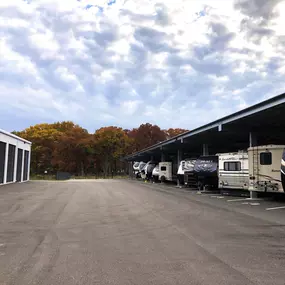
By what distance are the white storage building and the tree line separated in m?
20.4

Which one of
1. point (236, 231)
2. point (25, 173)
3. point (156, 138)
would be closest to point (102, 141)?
point (156, 138)

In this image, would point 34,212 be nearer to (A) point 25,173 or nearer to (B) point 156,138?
(A) point 25,173

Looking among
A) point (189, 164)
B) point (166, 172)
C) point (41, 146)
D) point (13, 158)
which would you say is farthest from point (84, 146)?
point (189, 164)

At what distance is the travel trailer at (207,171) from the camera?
68.1 feet

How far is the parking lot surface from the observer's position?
488 centimetres

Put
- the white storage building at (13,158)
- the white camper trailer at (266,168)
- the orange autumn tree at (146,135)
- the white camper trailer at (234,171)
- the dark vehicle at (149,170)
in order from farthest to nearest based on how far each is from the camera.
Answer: the orange autumn tree at (146,135), the dark vehicle at (149,170), the white storage building at (13,158), the white camper trailer at (234,171), the white camper trailer at (266,168)

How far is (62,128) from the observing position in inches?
3063

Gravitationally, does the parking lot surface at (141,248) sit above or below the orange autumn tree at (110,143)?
below

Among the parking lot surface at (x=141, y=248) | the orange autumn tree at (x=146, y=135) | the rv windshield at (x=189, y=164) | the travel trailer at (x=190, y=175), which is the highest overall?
the orange autumn tree at (x=146, y=135)

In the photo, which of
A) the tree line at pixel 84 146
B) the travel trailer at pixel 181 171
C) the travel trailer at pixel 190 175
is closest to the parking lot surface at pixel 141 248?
the travel trailer at pixel 190 175

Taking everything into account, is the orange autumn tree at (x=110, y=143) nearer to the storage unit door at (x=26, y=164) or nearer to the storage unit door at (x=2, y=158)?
the storage unit door at (x=26, y=164)

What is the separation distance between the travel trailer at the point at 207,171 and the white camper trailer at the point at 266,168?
4.02m

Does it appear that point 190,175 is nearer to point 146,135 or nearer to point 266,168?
point 266,168

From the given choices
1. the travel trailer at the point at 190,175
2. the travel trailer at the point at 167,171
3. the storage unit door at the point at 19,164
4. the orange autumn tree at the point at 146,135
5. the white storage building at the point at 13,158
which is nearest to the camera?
the travel trailer at the point at 190,175
